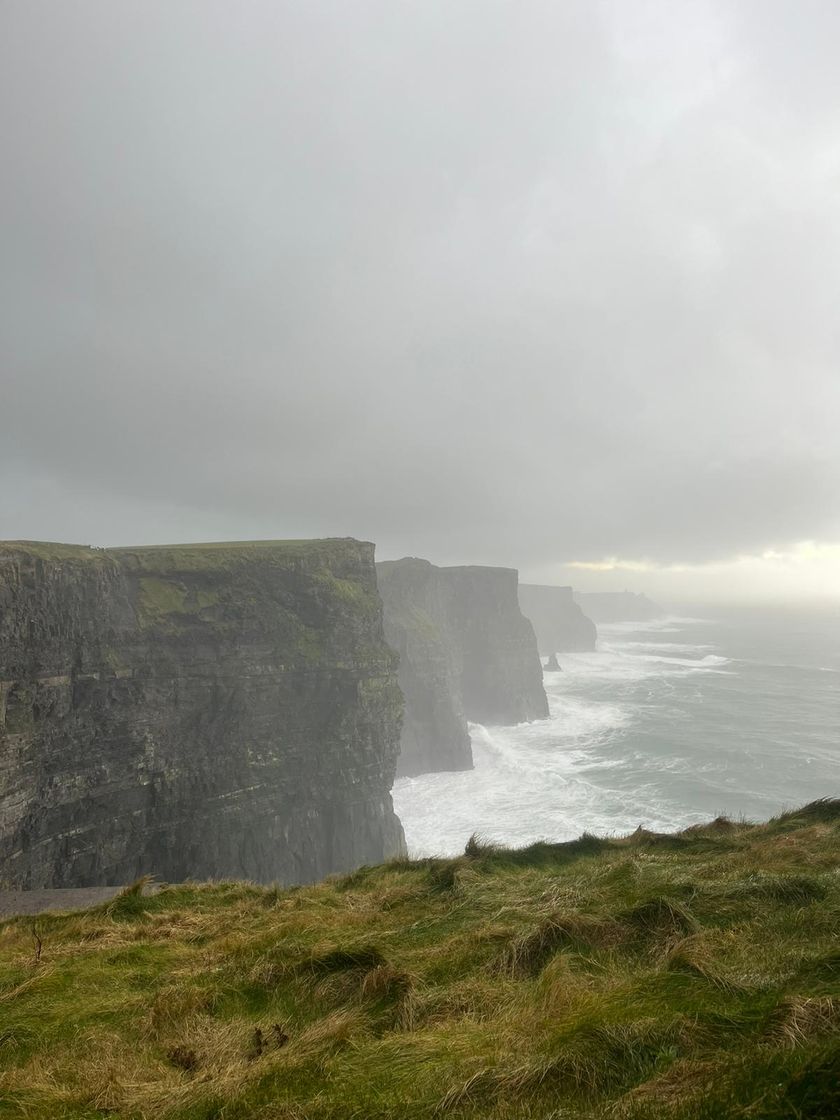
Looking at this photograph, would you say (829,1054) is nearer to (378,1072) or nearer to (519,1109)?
(519,1109)

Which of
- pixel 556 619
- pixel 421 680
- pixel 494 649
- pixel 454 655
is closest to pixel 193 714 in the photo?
pixel 421 680

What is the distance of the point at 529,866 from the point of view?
12445 millimetres

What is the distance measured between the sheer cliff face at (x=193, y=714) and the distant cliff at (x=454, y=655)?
1677 centimetres

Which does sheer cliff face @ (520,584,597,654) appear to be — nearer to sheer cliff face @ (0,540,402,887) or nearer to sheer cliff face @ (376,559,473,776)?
sheer cliff face @ (376,559,473,776)

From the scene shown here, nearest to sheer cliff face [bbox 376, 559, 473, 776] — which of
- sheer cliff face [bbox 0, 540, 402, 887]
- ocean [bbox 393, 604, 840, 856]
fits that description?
ocean [bbox 393, 604, 840, 856]

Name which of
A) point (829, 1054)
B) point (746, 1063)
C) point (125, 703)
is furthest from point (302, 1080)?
point (125, 703)

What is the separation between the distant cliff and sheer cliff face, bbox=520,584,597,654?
197 ft

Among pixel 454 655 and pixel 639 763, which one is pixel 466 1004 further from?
pixel 454 655

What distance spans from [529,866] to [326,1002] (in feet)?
26.1

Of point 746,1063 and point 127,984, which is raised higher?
point 746,1063

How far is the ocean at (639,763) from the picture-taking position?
3919cm

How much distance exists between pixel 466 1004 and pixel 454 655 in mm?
71399

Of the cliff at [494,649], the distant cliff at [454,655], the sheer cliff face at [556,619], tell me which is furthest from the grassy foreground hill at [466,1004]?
the sheer cliff face at [556,619]

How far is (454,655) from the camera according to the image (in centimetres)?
7581
